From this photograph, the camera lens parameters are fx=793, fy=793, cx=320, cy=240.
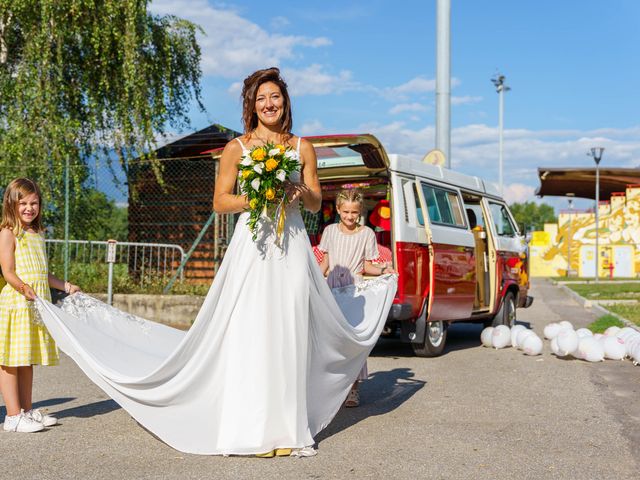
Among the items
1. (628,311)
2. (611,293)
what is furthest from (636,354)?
(611,293)

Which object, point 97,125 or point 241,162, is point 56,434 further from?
point 97,125

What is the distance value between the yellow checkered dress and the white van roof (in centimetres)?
442

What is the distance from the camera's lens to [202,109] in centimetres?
1933

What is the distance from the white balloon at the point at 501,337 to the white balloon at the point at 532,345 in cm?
69

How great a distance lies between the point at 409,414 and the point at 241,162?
2602 mm

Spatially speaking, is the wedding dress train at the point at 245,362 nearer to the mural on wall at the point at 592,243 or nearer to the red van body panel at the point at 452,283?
the red van body panel at the point at 452,283

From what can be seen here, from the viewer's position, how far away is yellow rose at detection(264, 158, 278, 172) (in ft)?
15.9

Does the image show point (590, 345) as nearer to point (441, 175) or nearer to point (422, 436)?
point (441, 175)

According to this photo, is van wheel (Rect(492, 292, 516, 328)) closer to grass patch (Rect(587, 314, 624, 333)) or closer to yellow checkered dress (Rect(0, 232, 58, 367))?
grass patch (Rect(587, 314, 624, 333))

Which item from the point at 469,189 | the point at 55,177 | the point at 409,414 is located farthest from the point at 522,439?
the point at 55,177

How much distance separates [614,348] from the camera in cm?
962

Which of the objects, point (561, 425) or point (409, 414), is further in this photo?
point (409, 414)

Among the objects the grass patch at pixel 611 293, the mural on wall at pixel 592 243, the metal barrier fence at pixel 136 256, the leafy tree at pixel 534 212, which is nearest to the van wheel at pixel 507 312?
the metal barrier fence at pixel 136 256

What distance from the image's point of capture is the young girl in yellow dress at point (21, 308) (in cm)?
557
